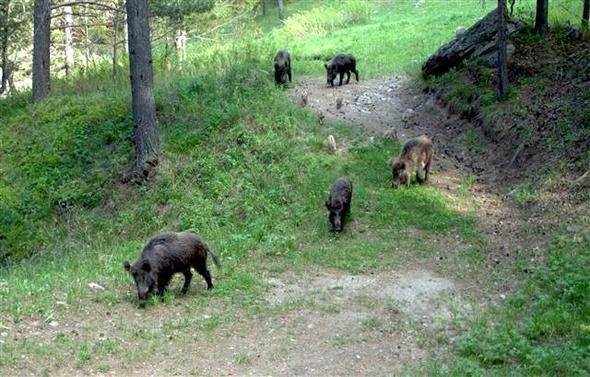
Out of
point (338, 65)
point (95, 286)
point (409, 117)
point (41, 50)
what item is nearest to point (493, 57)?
point (409, 117)

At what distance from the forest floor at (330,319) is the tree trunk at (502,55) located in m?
4.36

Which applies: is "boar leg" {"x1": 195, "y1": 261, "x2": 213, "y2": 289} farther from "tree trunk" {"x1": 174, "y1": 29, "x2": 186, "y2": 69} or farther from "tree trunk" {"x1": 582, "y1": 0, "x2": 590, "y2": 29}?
"tree trunk" {"x1": 174, "y1": 29, "x2": 186, "y2": 69}

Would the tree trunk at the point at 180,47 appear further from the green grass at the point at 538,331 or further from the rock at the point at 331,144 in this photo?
the green grass at the point at 538,331

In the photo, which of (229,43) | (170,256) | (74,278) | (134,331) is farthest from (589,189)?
(229,43)

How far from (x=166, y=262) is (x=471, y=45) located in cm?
1452

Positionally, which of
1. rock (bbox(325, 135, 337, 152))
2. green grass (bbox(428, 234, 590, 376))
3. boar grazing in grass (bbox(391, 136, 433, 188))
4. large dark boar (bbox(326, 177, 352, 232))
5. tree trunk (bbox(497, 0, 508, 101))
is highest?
tree trunk (bbox(497, 0, 508, 101))

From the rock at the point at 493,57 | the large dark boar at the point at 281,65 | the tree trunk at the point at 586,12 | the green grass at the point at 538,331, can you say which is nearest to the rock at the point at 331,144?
the large dark boar at the point at 281,65

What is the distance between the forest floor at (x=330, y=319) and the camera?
8344 mm

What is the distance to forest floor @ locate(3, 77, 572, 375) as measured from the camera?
328 inches

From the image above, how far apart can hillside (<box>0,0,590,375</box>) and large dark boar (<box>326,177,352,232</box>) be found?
420 millimetres

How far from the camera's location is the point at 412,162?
1496cm

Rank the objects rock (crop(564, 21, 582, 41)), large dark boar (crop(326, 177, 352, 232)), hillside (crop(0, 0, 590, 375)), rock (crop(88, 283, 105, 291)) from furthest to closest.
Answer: rock (crop(564, 21, 582, 41)), large dark boar (crop(326, 177, 352, 232)), rock (crop(88, 283, 105, 291)), hillside (crop(0, 0, 590, 375))

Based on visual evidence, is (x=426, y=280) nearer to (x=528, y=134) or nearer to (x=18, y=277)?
(x=528, y=134)

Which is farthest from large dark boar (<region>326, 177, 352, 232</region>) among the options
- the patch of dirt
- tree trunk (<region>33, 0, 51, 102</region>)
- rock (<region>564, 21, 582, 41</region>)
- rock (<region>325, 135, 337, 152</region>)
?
tree trunk (<region>33, 0, 51, 102</region>)
